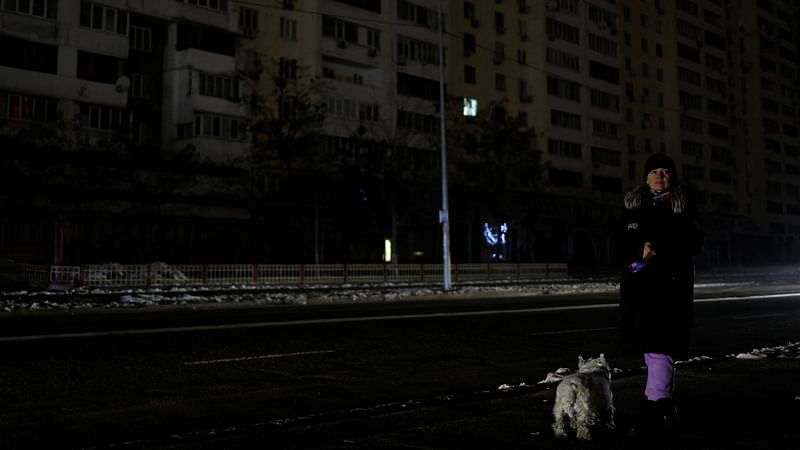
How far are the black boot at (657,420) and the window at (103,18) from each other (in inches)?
1556

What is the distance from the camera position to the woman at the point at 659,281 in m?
4.88

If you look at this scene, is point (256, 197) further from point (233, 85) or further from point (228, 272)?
point (228, 272)

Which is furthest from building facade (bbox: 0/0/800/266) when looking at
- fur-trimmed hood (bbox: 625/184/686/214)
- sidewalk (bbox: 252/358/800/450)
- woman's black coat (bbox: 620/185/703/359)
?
woman's black coat (bbox: 620/185/703/359)

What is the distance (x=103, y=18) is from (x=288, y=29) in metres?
11.6

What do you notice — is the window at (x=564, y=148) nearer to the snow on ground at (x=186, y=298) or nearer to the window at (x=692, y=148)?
the window at (x=692, y=148)

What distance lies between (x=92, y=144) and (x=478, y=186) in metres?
22.2

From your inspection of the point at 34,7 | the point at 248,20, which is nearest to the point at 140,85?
the point at 34,7

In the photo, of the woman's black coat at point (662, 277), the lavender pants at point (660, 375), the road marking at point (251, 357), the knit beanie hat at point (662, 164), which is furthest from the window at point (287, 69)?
the lavender pants at point (660, 375)

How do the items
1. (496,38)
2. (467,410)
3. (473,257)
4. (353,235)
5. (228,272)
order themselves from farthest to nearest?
1. (496,38)
2. (473,257)
3. (353,235)
4. (228,272)
5. (467,410)

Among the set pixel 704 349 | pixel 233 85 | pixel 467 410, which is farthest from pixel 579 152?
pixel 467 410

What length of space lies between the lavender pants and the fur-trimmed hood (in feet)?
3.18

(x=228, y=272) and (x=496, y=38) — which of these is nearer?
(x=228, y=272)

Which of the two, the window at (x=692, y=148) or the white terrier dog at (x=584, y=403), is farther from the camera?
the window at (x=692, y=148)

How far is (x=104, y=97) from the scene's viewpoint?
39.0 m
